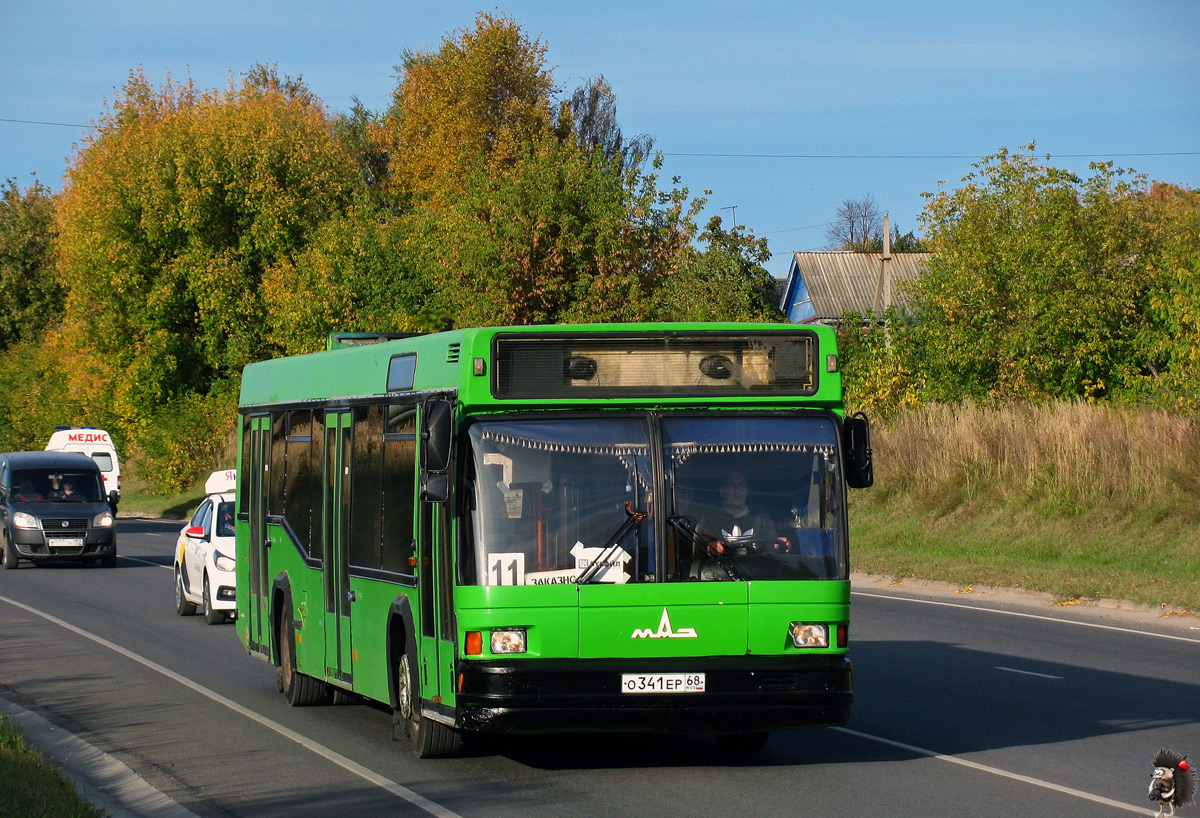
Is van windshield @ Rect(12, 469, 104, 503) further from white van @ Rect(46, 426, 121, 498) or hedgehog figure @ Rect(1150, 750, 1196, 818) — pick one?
hedgehog figure @ Rect(1150, 750, 1196, 818)

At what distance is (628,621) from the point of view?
8453mm

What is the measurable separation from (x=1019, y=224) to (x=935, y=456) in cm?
794

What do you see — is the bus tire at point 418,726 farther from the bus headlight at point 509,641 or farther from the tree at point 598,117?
the tree at point 598,117

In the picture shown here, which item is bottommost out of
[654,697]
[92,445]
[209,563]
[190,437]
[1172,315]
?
[654,697]

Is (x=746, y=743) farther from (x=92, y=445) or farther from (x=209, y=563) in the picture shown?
(x=92, y=445)

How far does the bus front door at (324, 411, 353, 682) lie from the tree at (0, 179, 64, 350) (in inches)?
3043

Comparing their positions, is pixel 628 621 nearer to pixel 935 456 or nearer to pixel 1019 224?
pixel 935 456

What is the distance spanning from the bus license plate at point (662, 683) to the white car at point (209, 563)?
10756 millimetres

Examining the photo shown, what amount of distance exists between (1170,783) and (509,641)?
11.1 feet

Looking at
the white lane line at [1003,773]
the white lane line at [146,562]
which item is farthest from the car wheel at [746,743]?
the white lane line at [146,562]

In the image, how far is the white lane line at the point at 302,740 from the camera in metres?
8.20

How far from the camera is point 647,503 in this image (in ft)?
28.2

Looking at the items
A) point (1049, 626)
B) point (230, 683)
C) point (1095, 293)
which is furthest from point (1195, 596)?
point (1095, 293)

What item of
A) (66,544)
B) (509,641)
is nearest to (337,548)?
(509,641)
